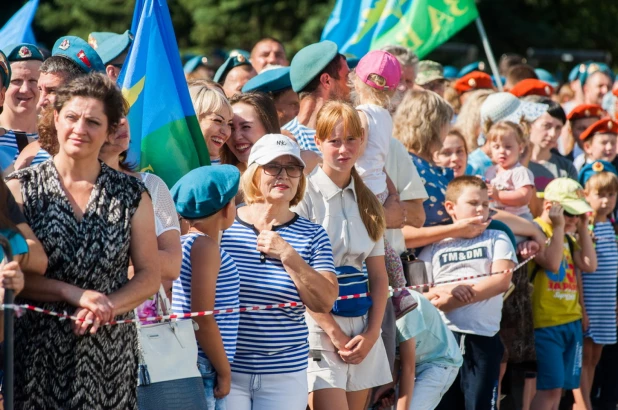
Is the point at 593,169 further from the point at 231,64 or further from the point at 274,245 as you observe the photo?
the point at 274,245

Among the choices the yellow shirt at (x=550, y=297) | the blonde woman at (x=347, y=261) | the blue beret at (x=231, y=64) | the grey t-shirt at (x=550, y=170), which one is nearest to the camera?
the blonde woman at (x=347, y=261)

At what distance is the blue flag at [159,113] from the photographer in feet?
18.0

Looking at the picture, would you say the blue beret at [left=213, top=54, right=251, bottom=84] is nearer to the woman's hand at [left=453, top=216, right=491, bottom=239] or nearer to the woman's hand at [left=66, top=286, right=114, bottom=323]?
the woman's hand at [left=453, top=216, right=491, bottom=239]

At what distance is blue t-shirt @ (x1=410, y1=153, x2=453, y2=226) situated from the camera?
7.19 metres

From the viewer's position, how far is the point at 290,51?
862 inches

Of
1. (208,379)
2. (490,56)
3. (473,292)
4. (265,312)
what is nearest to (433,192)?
(473,292)

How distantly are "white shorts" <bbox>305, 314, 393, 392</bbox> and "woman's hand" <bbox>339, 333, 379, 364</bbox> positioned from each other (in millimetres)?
59

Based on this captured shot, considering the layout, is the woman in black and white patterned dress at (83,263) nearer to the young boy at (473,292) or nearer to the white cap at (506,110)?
the young boy at (473,292)

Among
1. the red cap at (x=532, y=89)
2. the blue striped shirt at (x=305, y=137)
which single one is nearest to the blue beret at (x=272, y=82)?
the blue striped shirt at (x=305, y=137)

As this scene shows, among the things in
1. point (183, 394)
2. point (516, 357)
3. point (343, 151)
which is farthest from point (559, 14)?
point (183, 394)

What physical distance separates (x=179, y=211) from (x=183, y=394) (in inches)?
35.1

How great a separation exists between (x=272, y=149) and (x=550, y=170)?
452 cm

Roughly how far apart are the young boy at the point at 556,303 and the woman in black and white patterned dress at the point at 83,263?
4.50 m

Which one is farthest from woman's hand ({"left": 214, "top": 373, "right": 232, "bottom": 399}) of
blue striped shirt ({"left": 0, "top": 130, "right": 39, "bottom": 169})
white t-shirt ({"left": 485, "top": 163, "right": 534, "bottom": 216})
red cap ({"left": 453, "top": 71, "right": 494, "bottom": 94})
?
red cap ({"left": 453, "top": 71, "right": 494, "bottom": 94})
